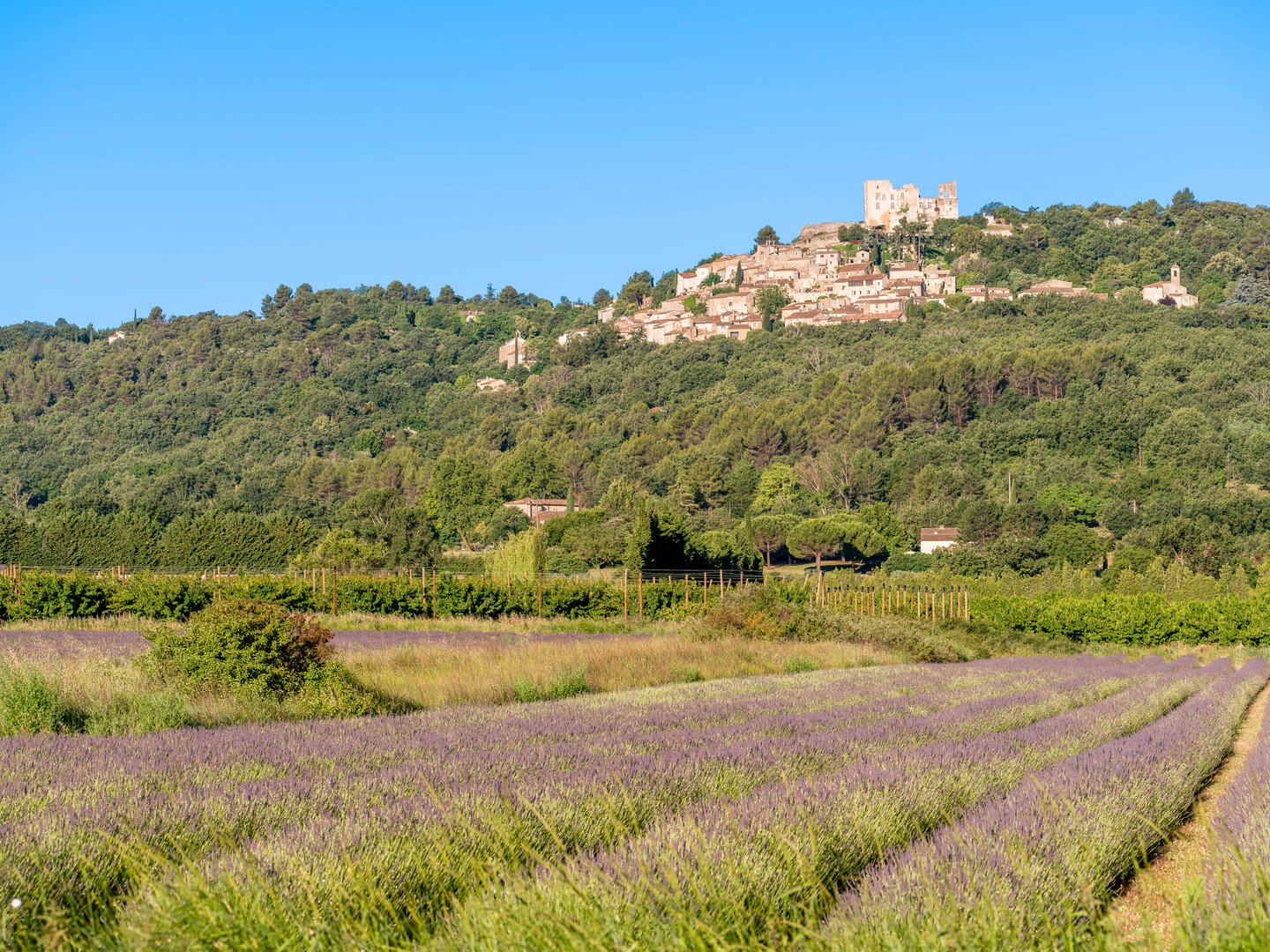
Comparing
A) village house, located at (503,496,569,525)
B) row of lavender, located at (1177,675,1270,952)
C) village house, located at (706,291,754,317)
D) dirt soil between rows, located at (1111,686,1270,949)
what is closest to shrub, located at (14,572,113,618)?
dirt soil between rows, located at (1111,686,1270,949)

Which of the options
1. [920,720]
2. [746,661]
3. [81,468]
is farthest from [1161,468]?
[81,468]

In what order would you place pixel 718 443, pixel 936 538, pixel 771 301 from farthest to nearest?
pixel 771 301 < pixel 718 443 < pixel 936 538

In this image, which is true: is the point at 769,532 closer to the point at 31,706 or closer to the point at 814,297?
the point at 31,706

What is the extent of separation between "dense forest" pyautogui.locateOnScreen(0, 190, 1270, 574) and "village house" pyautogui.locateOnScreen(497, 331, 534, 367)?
4121 mm

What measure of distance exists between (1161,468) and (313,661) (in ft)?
299

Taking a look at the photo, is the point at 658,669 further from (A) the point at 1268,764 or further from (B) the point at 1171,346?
(B) the point at 1171,346

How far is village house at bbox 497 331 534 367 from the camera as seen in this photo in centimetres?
18925

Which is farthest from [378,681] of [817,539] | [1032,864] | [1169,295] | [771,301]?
[1169,295]

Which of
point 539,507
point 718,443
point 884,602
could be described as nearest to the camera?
point 884,602

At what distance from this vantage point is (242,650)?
12383mm

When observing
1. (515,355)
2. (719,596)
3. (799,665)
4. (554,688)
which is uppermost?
(515,355)

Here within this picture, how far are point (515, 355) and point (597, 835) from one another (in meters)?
188

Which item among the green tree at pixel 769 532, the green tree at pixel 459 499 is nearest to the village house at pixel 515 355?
the green tree at pixel 459 499

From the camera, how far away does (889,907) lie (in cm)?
377
